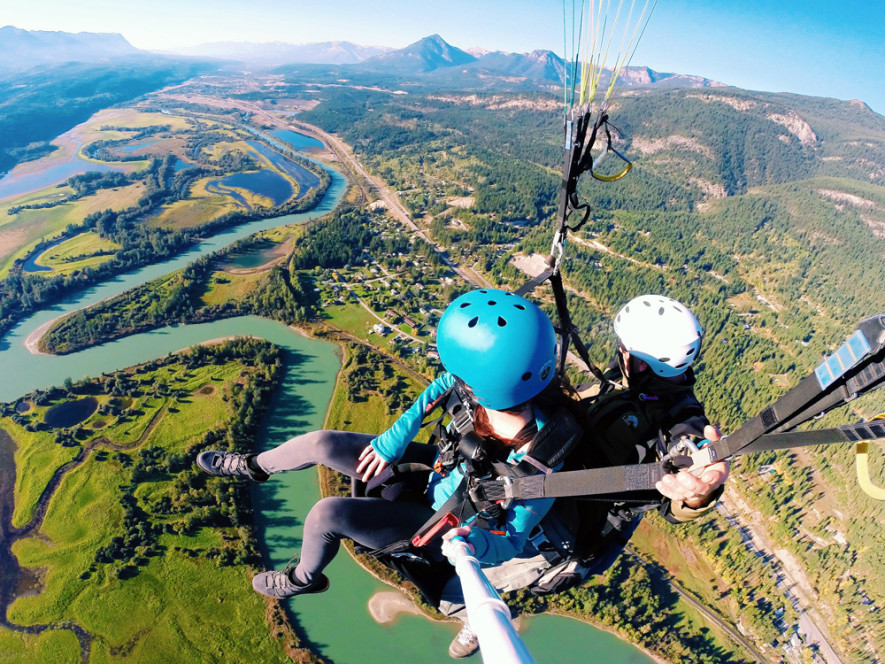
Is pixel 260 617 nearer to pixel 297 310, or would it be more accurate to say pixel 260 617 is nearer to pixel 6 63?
pixel 297 310

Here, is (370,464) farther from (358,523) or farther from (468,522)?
(468,522)

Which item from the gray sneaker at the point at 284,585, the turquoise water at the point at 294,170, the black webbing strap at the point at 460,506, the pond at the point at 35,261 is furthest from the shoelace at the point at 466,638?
the turquoise water at the point at 294,170

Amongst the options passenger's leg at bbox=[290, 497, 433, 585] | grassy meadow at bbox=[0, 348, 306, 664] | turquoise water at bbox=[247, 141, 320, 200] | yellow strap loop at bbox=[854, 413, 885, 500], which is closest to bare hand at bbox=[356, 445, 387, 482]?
passenger's leg at bbox=[290, 497, 433, 585]

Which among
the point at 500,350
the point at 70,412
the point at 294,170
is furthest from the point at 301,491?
the point at 294,170

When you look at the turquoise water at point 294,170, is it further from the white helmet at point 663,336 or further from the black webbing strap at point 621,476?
the black webbing strap at point 621,476

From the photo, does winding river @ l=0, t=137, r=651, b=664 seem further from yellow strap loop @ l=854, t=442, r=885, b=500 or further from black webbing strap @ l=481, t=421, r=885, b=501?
yellow strap loop @ l=854, t=442, r=885, b=500
